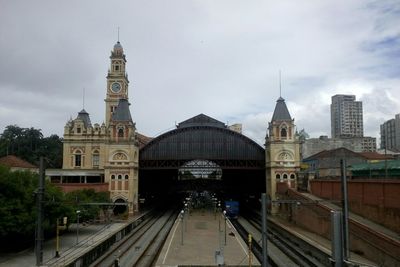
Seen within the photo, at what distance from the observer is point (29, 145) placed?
131125 mm

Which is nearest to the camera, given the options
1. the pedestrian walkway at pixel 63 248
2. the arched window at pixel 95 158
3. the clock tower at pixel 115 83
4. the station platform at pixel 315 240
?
the pedestrian walkway at pixel 63 248

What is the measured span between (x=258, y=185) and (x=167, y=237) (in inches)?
2143

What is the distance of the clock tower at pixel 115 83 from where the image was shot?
373ft

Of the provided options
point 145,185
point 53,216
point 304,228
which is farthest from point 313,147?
point 53,216

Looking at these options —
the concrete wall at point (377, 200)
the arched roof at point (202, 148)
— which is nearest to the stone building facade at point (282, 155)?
the arched roof at point (202, 148)

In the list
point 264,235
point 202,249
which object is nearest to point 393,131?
point 202,249

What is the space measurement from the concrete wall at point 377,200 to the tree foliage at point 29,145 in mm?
90318

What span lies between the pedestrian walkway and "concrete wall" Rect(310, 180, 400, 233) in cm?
2951

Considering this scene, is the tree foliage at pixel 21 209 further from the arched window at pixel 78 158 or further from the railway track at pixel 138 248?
the arched window at pixel 78 158

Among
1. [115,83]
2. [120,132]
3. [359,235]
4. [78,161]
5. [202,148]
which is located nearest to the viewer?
[359,235]

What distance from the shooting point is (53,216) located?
160 feet

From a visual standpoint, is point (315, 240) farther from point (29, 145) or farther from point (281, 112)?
point (29, 145)

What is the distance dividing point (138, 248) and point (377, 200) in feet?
84.6

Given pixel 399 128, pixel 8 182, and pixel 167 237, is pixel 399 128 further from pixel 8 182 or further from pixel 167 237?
pixel 8 182
